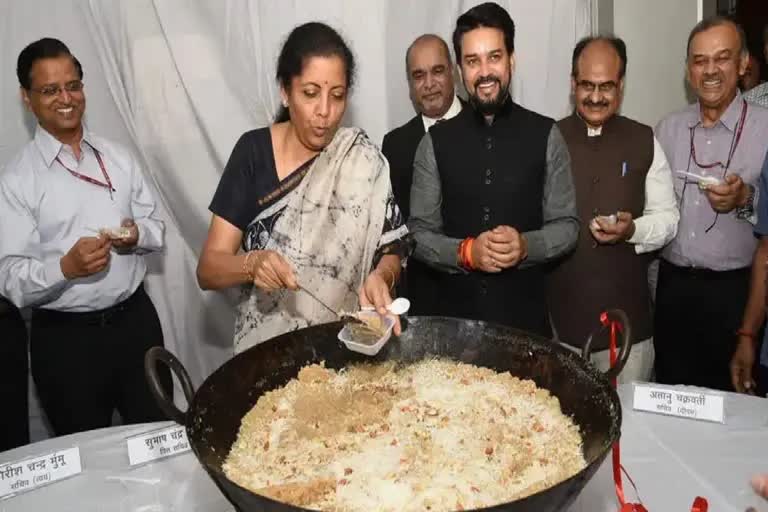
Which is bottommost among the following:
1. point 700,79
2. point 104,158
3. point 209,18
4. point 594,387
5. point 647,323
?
point 647,323

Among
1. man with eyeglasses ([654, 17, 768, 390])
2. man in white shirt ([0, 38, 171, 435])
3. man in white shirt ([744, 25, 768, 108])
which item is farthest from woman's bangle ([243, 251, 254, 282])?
man in white shirt ([744, 25, 768, 108])

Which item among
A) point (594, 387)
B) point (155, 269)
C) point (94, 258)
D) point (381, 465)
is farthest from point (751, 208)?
point (155, 269)

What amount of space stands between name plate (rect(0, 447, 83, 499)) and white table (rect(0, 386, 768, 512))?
2 centimetres

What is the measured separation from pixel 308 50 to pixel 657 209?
129 centimetres

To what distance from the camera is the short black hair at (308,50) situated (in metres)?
1.74

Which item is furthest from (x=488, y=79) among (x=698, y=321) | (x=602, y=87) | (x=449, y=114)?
(x=698, y=321)

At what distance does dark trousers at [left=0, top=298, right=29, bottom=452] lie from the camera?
2447mm

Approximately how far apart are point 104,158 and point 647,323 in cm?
196

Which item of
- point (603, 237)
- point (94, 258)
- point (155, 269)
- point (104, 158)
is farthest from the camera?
point (155, 269)

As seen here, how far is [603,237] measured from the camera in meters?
2.19

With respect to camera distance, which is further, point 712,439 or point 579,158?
point 579,158

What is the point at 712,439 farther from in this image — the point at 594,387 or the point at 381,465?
the point at 381,465

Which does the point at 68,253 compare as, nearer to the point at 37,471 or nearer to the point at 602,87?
the point at 37,471

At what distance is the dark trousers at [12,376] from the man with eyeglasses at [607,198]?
1.92 meters
